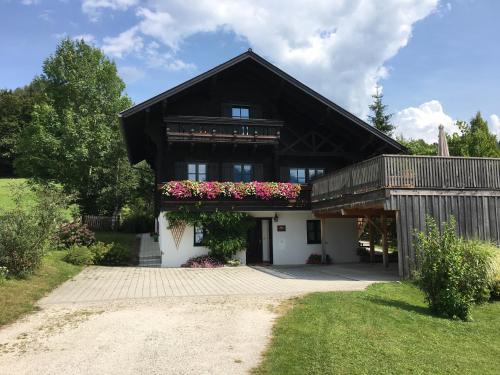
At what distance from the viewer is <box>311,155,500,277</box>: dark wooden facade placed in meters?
14.7

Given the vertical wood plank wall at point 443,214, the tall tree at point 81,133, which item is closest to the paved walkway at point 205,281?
the vertical wood plank wall at point 443,214

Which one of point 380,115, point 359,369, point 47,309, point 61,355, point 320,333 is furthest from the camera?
point 380,115

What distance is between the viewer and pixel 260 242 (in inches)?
864

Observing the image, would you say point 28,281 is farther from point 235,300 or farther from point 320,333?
point 320,333

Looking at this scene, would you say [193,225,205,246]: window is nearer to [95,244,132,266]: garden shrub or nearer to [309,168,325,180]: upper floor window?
[95,244,132,266]: garden shrub

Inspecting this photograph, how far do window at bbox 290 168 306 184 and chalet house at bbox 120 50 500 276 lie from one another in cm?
5

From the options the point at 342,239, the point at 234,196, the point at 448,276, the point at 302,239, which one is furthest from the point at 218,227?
the point at 448,276

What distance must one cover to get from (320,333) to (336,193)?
11.0 meters

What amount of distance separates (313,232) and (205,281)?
8.44 metres

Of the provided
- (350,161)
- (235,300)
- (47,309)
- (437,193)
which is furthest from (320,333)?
(350,161)

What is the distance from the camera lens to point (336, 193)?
18531 millimetres

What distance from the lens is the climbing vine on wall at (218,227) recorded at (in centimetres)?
1995

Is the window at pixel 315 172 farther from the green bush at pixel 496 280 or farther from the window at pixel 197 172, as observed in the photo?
the green bush at pixel 496 280

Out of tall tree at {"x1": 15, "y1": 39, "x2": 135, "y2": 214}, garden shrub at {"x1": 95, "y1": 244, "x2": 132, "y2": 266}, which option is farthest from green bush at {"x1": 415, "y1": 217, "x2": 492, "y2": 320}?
tall tree at {"x1": 15, "y1": 39, "x2": 135, "y2": 214}
